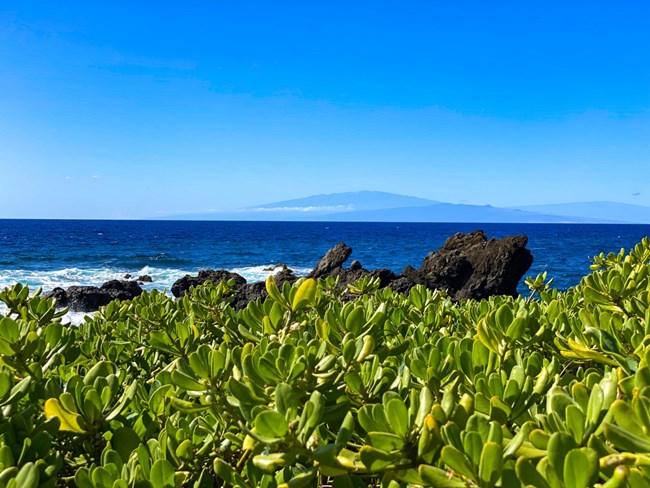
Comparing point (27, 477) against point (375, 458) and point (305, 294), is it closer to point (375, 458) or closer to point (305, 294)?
point (375, 458)

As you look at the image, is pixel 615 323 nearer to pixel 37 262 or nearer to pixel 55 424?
pixel 55 424

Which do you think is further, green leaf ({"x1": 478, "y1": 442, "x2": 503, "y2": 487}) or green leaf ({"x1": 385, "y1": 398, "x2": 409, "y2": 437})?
green leaf ({"x1": 385, "y1": 398, "x2": 409, "y2": 437})

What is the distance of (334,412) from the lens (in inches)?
43.4

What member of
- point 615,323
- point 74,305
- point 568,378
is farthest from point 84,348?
point 74,305

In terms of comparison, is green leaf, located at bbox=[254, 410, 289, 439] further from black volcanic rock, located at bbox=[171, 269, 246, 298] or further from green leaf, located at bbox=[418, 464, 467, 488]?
black volcanic rock, located at bbox=[171, 269, 246, 298]

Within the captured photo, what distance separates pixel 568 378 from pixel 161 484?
1087 mm

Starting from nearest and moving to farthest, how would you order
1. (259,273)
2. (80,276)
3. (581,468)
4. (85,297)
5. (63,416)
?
(581,468), (63,416), (85,297), (80,276), (259,273)

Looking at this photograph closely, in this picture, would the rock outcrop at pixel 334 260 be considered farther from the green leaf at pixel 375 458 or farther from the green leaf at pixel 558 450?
the green leaf at pixel 558 450

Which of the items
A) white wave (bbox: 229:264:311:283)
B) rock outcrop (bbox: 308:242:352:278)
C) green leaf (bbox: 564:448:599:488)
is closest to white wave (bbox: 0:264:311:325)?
white wave (bbox: 229:264:311:283)

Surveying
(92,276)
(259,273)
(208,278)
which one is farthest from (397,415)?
(92,276)

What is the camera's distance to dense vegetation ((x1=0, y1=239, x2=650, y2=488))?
2.72 ft

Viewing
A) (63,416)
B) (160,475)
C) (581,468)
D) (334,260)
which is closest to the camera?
(581,468)

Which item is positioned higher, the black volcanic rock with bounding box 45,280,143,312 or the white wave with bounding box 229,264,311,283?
the black volcanic rock with bounding box 45,280,143,312

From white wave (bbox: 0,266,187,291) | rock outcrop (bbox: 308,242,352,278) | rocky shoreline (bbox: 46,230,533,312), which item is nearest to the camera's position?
rocky shoreline (bbox: 46,230,533,312)
